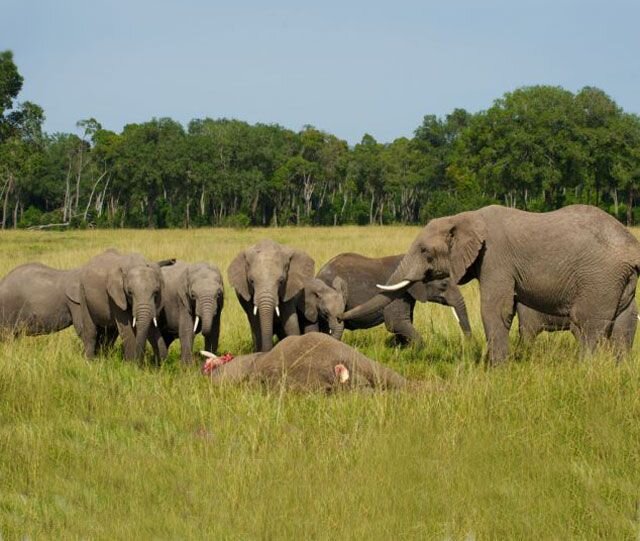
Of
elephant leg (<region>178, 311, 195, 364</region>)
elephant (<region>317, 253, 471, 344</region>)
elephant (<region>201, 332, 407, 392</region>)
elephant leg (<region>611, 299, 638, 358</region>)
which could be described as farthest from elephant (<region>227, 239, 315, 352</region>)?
elephant leg (<region>611, 299, 638, 358</region>)

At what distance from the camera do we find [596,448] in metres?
Answer: 6.35

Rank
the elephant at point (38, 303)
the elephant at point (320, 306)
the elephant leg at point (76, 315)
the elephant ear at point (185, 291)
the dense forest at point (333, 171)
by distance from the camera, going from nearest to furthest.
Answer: the elephant ear at point (185, 291)
the elephant at point (320, 306)
the elephant leg at point (76, 315)
the elephant at point (38, 303)
the dense forest at point (333, 171)

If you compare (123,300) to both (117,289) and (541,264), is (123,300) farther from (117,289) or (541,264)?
(541,264)

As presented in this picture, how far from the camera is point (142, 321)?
1029 cm

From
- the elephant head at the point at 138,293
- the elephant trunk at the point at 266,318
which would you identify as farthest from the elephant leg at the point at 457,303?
the elephant head at the point at 138,293

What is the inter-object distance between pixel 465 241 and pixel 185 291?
3.54m

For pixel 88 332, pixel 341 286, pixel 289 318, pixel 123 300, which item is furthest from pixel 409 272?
pixel 88 332

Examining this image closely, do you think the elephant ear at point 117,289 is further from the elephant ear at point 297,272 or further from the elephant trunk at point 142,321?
the elephant ear at point 297,272

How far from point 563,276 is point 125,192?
2997 inches

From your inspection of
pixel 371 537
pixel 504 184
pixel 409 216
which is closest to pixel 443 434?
pixel 371 537

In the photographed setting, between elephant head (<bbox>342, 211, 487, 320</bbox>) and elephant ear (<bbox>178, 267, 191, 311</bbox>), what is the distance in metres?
2.22

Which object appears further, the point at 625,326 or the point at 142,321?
the point at 142,321

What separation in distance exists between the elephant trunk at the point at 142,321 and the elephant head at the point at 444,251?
2.32 meters

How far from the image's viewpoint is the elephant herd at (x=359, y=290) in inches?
358
